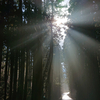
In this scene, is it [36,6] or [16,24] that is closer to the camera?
[16,24]

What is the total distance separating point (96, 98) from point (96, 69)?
200cm

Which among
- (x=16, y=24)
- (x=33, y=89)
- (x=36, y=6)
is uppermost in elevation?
(x=36, y=6)

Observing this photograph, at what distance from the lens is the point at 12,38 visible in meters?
2.11

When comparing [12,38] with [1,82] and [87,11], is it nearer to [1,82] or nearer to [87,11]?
[1,82]

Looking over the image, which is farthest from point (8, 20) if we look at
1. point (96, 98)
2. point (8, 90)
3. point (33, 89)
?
point (96, 98)

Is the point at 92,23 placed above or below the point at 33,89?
above

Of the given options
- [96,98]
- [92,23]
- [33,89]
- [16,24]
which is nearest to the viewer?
[16,24]

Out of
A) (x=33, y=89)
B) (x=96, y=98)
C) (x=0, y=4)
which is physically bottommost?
(x=96, y=98)

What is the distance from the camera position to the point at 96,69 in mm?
7645

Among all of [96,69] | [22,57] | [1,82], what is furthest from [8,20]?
[96,69]

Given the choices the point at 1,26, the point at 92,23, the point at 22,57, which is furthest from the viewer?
the point at 92,23

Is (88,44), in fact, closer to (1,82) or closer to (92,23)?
(92,23)

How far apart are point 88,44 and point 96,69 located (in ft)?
6.85

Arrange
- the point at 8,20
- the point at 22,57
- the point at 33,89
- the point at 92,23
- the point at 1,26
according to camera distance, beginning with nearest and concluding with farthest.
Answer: the point at 1,26
the point at 8,20
the point at 22,57
the point at 33,89
the point at 92,23
